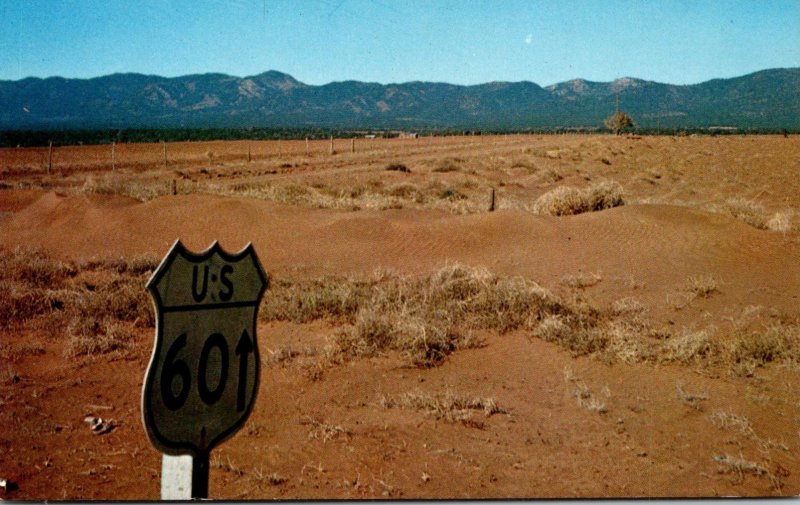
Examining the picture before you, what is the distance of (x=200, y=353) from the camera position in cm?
214

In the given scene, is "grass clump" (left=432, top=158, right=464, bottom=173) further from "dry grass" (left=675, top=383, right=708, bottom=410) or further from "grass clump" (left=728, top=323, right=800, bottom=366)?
"dry grass" (left=675, top=383, right=708, bottom=410)

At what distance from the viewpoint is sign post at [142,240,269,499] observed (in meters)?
2.06

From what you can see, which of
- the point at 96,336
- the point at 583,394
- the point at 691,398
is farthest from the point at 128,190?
the point at 691,398

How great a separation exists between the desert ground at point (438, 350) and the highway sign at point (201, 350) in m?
2.30

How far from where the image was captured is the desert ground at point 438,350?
4.59 meters

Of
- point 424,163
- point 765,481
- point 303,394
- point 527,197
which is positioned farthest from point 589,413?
point 424,163

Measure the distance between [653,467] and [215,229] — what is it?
10.4 meters

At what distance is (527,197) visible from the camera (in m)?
22.8

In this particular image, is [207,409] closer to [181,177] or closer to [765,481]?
[765,481]

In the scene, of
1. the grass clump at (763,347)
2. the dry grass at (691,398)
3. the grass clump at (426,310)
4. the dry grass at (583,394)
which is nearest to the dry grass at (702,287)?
the grass clump at (763,347)

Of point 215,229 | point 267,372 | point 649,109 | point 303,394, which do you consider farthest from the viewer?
point 649,109

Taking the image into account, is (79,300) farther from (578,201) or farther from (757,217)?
(757,217)

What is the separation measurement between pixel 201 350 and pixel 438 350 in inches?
198

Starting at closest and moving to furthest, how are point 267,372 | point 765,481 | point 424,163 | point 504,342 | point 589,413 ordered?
1. point 765,481
2. point 589,413
3. point 267,372
4. point 504,342
5. point 424,163
